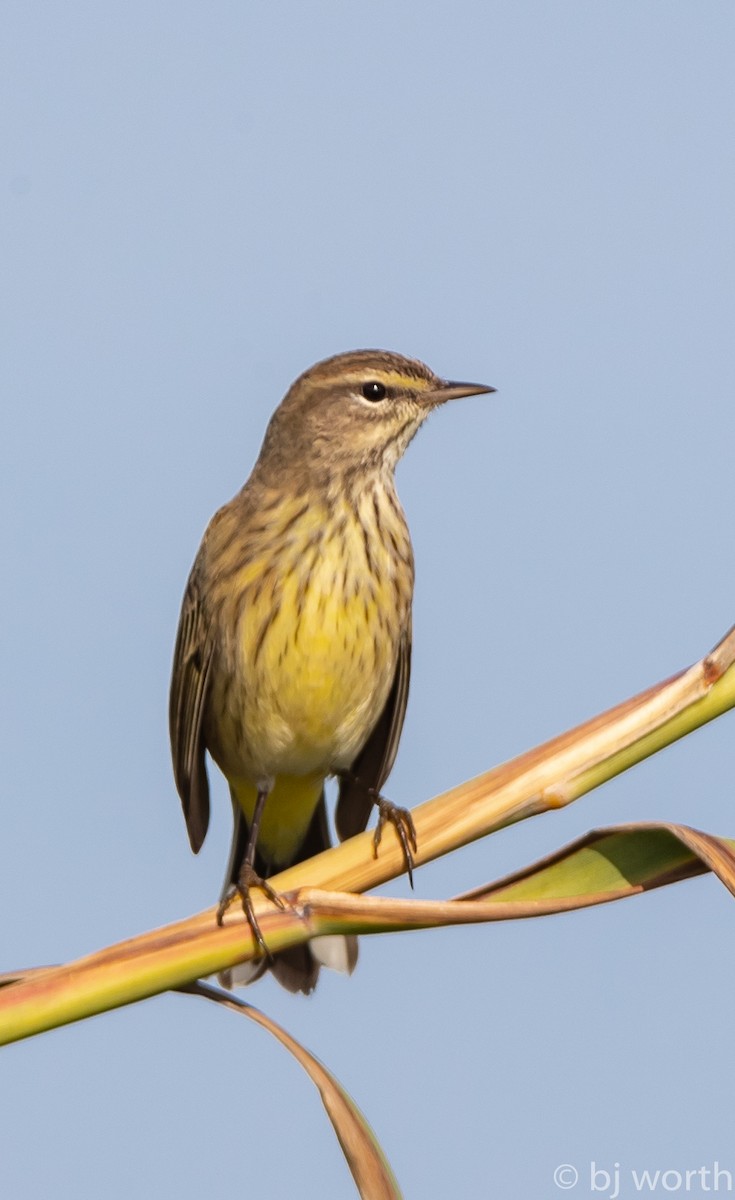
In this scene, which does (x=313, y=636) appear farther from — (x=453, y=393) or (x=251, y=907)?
(x=251, y=907)

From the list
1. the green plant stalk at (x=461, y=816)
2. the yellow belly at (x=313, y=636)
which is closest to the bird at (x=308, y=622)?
the yellow belly at (x=313, y=636)

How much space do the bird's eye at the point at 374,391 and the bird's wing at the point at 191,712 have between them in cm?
100

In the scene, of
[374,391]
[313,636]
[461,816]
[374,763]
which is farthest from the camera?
[374,763]

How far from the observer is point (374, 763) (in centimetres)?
631

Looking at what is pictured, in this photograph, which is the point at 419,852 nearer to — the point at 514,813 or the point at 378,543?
the point at 514,813

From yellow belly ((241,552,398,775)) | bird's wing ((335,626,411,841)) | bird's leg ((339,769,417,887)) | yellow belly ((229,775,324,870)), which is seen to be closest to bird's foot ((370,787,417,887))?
bird's leg ((339,769,417,887))

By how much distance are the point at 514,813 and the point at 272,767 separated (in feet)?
9.91

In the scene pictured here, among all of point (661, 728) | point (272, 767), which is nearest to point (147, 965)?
point (661, 728)

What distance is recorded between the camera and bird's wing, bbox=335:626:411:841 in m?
6.11

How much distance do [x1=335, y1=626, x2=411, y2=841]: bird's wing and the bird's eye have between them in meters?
0.95

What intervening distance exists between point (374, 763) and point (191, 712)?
0.79 m

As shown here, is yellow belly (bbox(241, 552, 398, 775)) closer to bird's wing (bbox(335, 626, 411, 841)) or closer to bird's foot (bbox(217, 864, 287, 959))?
bird's wing (bbox(335, 626, 411, 841))

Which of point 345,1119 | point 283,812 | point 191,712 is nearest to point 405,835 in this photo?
point 345,1119

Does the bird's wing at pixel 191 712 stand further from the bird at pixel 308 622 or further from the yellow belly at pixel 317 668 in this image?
the yellow belly at pixel 317 668
